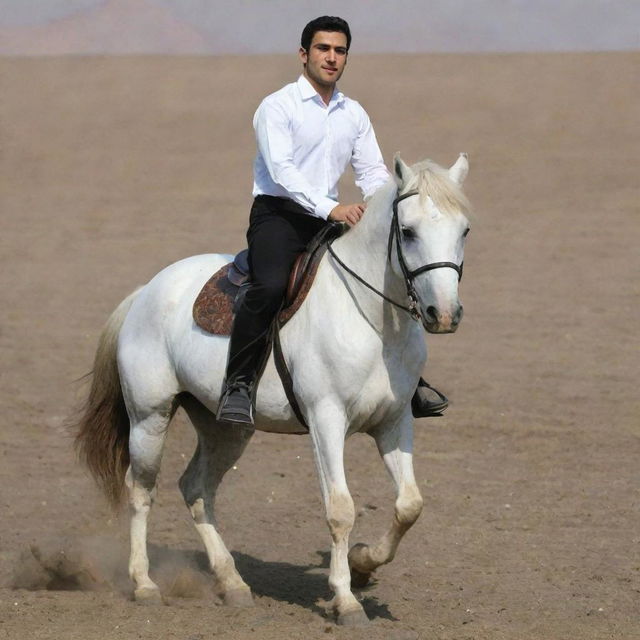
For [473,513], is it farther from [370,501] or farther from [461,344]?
[461,344]

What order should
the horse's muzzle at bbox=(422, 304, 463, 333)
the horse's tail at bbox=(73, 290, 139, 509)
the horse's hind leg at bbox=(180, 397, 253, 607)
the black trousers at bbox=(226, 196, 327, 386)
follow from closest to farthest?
the horse's muzzle at bbox=(422, 304, 463, 333) < the black trousers at bbox=(226, 196, 327, 386) < the horse's hind leg at bbox=(180, 397, 253, 607) < the horse's tail at bbox=(73, 290, 139, 509)

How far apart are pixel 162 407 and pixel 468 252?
13234 millimetres

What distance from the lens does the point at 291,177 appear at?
6227mm

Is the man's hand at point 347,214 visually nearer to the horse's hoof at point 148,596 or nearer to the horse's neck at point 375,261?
the horse's neck at point 375,261

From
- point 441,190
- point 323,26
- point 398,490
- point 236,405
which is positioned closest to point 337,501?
point 398,490

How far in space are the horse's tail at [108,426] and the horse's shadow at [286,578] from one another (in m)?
0.61

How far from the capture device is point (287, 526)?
28.4 ft

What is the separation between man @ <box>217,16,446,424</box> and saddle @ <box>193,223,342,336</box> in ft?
0.21

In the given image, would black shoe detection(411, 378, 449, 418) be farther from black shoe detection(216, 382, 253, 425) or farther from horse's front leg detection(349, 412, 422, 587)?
black shoe detection(216, 382, 253, 425)

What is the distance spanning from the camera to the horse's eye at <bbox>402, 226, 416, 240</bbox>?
5621 millimetres

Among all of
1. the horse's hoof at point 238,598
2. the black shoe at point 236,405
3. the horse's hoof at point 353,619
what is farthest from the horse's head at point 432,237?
the horse's hoof at point 238,598

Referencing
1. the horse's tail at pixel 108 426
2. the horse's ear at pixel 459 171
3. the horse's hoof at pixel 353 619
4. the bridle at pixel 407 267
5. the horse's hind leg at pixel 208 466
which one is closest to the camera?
the bridle at pixel 407 267

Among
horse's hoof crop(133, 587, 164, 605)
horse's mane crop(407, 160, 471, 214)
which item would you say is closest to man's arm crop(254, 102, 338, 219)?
horse's mane crop(407, 160, 471, 214)

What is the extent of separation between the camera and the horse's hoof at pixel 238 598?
6.73 m
